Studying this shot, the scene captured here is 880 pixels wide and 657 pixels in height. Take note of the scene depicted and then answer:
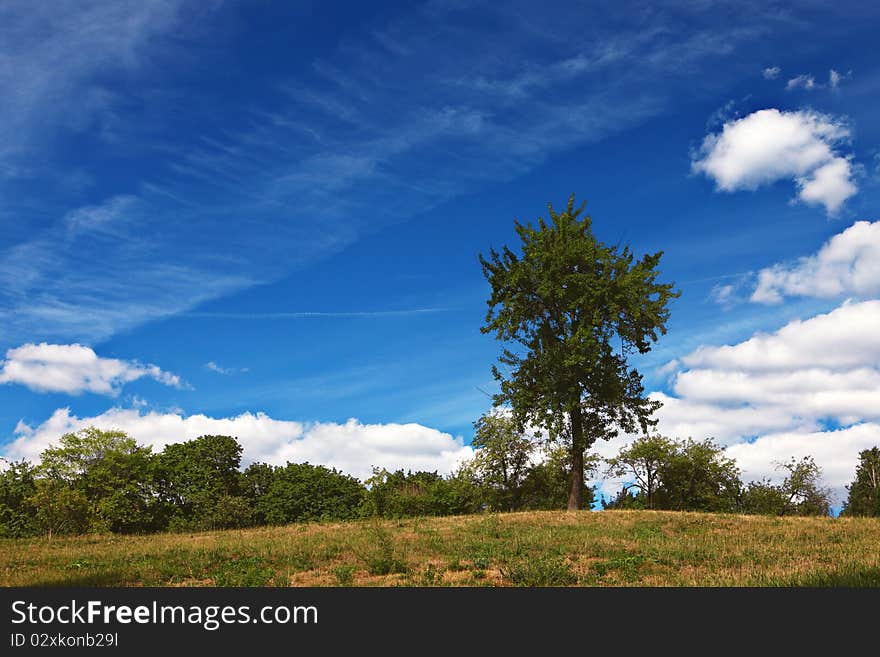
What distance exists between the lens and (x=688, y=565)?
1830 cm

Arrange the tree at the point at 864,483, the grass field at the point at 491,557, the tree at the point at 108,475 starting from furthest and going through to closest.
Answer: the tree at the point at 864,483, the tree at the point at 108,475, the grass field at the point at 491,557

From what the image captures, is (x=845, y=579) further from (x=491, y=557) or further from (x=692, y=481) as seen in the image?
(x=692, y=481)

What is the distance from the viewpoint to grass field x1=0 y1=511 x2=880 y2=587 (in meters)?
16.3

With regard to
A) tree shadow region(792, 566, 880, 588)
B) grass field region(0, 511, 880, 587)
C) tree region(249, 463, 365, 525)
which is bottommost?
tree shadow region(792, 566, 880, 588)

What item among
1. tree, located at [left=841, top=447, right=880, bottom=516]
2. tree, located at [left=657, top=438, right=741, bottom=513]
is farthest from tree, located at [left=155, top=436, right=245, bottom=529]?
tree, located at [left=841, top=447, right=880, bottom=516]

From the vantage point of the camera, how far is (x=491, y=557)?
19.5 meters

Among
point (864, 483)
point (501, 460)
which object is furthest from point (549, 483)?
point (864, 483)

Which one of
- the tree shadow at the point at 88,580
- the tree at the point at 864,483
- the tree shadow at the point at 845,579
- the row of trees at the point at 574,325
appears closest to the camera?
the tree shadow at the point at 845,579

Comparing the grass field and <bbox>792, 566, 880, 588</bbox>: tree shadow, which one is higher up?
the grass field

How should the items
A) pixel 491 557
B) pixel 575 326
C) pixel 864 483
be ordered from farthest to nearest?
pixel 864 483
pixel 575 326
pixel 491 557

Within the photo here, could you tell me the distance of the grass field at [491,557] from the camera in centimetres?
1630

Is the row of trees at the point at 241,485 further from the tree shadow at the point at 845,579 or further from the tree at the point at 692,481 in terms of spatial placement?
the tree shadow at the point at 845,579

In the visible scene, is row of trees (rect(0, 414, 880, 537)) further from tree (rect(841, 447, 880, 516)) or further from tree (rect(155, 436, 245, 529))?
tree (rect(841, 447, 880, 516))

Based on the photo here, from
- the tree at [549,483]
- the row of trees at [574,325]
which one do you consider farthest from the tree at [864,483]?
the row of trees at [574,325]
